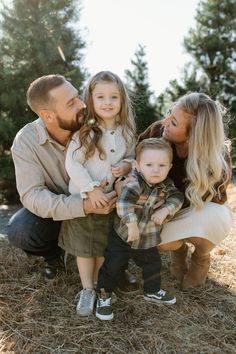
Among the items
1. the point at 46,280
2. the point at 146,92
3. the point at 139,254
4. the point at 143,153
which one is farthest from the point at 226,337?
the point at 146,92

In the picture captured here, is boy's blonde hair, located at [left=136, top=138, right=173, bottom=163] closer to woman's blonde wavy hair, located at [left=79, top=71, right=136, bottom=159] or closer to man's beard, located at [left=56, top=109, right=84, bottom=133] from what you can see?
woman's blonde wavy hair, located at [left=79, top=71, right=136, bottom=159]

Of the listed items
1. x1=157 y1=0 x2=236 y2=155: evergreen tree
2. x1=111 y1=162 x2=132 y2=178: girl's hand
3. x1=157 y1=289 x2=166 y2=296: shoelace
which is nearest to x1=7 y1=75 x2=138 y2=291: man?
x1=157 y1=289 x2=166 y2=296: shoelace

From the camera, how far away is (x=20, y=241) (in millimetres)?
3014

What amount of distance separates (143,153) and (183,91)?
6840mm

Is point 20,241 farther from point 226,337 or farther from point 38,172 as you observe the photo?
point 226,337

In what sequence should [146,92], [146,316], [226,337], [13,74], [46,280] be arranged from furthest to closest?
[146,92], [13,74], [46,280], [146,316], [226,337]

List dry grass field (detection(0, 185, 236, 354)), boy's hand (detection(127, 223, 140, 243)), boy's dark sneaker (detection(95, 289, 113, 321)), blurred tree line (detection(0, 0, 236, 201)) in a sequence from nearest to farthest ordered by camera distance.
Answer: dry grass field (detection(0, 185, 236, 354))
boy's hand (detection(127, 223, 140, 243))
boy's dark sneaker (detection(95, 289, 113, 321))
blurred tree line (detection(0, 0, 236, 201))

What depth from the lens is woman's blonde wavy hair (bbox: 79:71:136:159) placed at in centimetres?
264

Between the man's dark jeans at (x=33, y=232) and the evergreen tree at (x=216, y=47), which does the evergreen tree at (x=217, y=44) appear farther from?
the man's dark jeans at (x=33, y=232)

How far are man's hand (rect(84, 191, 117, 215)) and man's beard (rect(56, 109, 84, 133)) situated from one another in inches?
23.6

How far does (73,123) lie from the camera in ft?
9.51

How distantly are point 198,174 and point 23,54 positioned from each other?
18.2 ft

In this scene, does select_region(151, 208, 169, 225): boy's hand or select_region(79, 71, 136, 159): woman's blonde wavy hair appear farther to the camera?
select_region(79, 71, 136, 159): woman's blonde wavy hair

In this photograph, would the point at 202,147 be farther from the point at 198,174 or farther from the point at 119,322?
the point at 119,322
